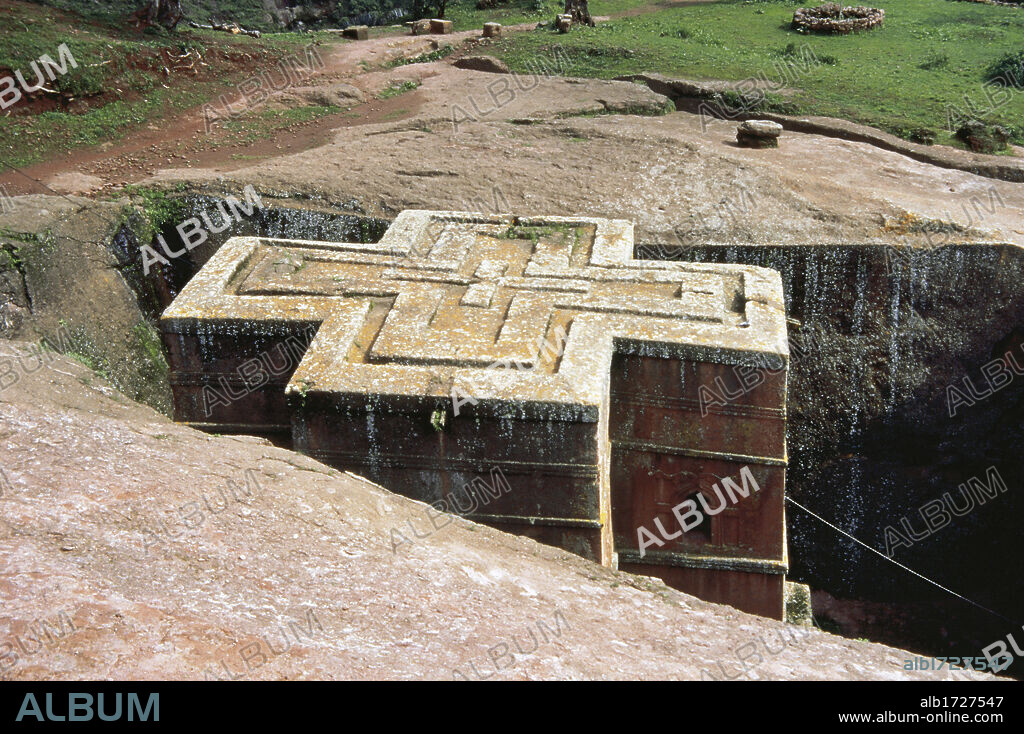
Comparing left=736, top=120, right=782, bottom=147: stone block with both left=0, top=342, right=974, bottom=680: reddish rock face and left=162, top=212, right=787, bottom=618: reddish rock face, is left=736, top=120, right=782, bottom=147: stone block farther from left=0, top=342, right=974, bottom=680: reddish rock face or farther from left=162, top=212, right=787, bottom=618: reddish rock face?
left=0, top=342, right=974, bottom=680: reddish rock face

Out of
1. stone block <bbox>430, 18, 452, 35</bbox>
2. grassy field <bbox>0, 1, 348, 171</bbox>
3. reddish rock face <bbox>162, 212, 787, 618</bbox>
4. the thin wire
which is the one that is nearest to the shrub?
stone block <bbox>430, 18, 452, 35</bbox>

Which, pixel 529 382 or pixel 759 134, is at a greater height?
pixel 759 134

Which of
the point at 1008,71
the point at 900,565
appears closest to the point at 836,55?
the point at 1008,71

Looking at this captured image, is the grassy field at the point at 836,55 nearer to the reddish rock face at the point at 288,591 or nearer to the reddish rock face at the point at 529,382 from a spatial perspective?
the reddish rock face at the point at 529,382

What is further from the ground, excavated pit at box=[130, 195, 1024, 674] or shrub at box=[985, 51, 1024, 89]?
shrub at box=[985, 51, 1024, 89]

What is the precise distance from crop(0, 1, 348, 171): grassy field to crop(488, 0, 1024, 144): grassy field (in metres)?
5.61

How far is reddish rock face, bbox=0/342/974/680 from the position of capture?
3.64 metres

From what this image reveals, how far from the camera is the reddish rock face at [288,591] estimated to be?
3637mm

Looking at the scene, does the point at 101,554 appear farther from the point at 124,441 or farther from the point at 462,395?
the point at 462,395

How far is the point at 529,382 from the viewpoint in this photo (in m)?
6.57

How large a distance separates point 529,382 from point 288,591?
9.04 ft

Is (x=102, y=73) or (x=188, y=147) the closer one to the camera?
(x=188, y=147)

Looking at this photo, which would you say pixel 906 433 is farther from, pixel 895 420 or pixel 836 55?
pixel 836 55

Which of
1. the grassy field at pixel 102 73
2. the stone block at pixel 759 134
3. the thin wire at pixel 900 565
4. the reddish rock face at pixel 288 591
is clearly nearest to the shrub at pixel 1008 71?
the stone block at pixel 759 134
